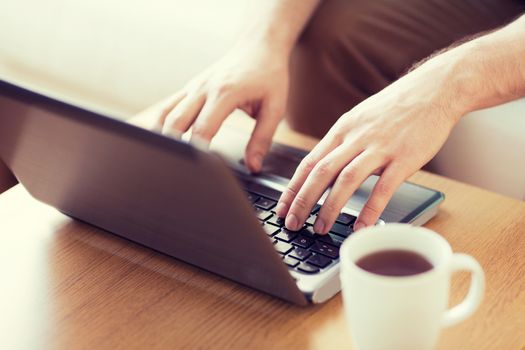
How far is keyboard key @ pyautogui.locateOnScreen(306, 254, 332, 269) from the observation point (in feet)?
2.54

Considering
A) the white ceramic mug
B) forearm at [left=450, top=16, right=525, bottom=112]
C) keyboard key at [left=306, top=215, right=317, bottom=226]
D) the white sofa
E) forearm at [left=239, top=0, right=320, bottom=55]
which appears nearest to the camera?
the white ceramic mug

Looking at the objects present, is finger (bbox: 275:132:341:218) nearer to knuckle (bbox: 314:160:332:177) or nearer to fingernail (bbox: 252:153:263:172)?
knuckle (bbox: 314:160:332:177)

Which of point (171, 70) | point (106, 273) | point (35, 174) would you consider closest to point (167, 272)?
point (106, 273)

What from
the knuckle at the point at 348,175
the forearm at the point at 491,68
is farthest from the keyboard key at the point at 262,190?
the forearm at the point at 491,68

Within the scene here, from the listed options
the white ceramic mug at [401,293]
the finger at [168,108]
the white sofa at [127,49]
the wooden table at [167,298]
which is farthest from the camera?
the white sofa at [127,49]

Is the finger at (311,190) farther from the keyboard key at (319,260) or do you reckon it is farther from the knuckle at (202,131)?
the knuckle at (202,131)

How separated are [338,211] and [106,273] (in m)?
0.25

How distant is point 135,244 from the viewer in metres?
0.87

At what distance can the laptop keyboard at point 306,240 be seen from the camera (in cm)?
78

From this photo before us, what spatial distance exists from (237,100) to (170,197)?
0.36 metres

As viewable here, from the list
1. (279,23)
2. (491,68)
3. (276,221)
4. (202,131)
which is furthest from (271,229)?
(279,23)

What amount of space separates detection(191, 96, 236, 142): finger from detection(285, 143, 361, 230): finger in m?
0.21

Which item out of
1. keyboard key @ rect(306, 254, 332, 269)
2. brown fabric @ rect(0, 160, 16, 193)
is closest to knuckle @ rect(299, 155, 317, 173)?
keyboard key @ rect(306, 254, 332, 269)

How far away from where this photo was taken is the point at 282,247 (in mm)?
802
